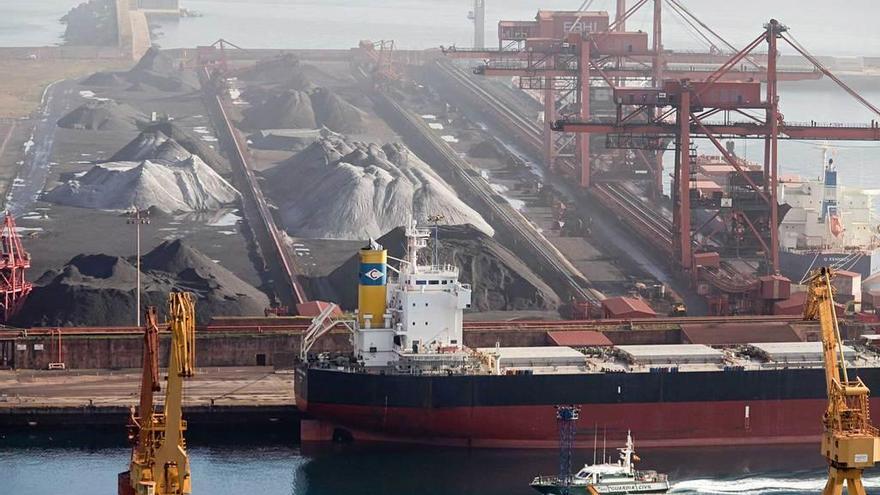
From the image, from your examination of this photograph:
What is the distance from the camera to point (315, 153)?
300 ft

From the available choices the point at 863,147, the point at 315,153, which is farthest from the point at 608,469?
the point at 863,147

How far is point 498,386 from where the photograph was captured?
52000mm

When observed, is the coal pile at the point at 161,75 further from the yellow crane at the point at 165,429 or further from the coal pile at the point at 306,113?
the yellow crane at the point at 165,429

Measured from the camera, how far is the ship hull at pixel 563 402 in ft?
170

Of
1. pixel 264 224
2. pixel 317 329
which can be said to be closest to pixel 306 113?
pixel 264 224

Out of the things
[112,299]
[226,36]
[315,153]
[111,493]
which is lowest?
→ [111,493]

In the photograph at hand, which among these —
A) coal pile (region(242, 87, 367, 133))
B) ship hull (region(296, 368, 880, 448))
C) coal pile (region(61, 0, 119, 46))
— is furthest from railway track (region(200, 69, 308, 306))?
coal pile (region(61, 0, 119, 46))

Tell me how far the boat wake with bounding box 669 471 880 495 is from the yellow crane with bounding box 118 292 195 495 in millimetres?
13019

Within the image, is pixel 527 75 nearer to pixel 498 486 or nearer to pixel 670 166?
pixel 670 166

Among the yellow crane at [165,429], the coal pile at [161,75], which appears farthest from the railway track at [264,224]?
the yellow crane at [165,429]

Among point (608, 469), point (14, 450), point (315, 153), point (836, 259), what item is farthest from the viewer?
point (315, 153)

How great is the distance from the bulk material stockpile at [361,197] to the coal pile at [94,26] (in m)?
76.7

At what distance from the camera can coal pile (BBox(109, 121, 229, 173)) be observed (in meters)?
92.1

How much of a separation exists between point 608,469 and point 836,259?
1148 inches
